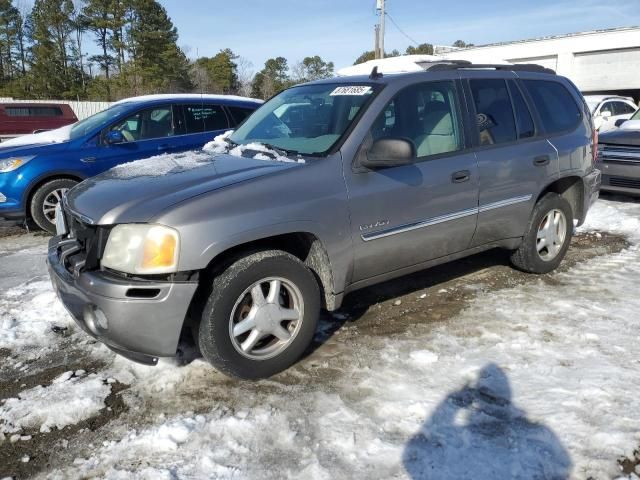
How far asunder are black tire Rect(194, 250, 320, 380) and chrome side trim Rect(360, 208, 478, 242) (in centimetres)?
52

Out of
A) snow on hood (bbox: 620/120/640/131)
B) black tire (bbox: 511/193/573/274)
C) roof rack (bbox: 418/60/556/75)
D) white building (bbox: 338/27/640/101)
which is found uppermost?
white building (bbox: 338/27/640/101)

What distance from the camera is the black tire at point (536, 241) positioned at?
463cm

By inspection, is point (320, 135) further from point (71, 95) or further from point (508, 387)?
point (71, 95)

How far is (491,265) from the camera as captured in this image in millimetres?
5277

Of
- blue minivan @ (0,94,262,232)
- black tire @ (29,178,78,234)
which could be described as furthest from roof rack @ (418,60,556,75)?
black tire @ (29,178,78,234)

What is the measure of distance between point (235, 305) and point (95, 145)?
4.58 m

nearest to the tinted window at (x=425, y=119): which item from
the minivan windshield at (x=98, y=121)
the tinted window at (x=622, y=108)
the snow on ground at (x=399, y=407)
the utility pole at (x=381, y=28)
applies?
the snow on ground at (x=399, y=407)

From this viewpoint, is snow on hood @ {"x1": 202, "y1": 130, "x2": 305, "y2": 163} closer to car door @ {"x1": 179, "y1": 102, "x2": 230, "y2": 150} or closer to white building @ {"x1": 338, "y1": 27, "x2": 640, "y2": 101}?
car door @ {"x1": 179, "y1": 102, "x2": 230, "y2": 150}

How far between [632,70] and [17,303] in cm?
3254

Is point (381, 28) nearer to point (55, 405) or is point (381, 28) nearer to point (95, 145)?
point (95, 145)

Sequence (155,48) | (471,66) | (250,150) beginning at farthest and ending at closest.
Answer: (155,48) < (471,66) < (250,150)

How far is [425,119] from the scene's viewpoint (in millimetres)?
3830

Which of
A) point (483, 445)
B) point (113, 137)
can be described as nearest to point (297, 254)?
point (483, 445)

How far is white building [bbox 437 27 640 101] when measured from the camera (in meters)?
28.5
